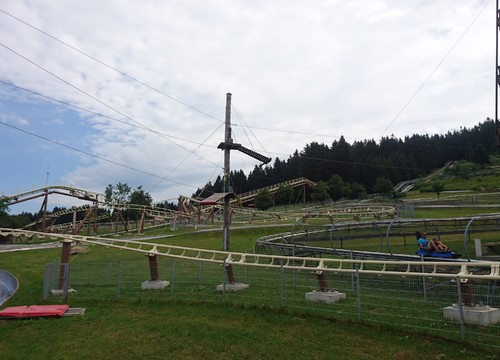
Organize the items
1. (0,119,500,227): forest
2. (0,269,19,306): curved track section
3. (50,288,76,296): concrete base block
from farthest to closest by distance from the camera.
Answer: (0,119,500,227): forest → (0,269,19,306): curved track section → (50,288,76,296): concrete base block

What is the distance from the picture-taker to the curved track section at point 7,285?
48.3 ft

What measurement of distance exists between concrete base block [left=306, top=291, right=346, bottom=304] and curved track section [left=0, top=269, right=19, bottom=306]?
10.5 meters

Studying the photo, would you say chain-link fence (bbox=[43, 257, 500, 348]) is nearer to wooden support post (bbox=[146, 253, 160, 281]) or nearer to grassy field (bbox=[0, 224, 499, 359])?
wooden support post (bbox=[146, 253, 160, 281])

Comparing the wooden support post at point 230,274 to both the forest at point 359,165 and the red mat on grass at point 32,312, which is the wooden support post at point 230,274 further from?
the forest at point 359,165

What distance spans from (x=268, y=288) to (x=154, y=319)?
4.34 meters

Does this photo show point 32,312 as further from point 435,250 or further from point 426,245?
point 426,245

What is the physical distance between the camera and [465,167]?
10162 cm

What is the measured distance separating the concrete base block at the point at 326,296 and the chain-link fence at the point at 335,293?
0.03 m

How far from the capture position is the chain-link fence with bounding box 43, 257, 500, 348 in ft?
26.7

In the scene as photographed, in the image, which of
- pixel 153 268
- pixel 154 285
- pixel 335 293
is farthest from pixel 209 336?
pixel 153 268

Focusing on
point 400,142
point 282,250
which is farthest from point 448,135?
point 282,250

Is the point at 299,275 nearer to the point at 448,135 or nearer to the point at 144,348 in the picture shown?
the point at 144,348

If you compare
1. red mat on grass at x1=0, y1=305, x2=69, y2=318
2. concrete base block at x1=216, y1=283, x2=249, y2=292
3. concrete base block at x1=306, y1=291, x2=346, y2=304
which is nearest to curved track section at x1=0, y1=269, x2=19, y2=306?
red mat on grass at x1=0, y1=305, x2=69, y2=318

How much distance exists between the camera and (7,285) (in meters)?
16.9
